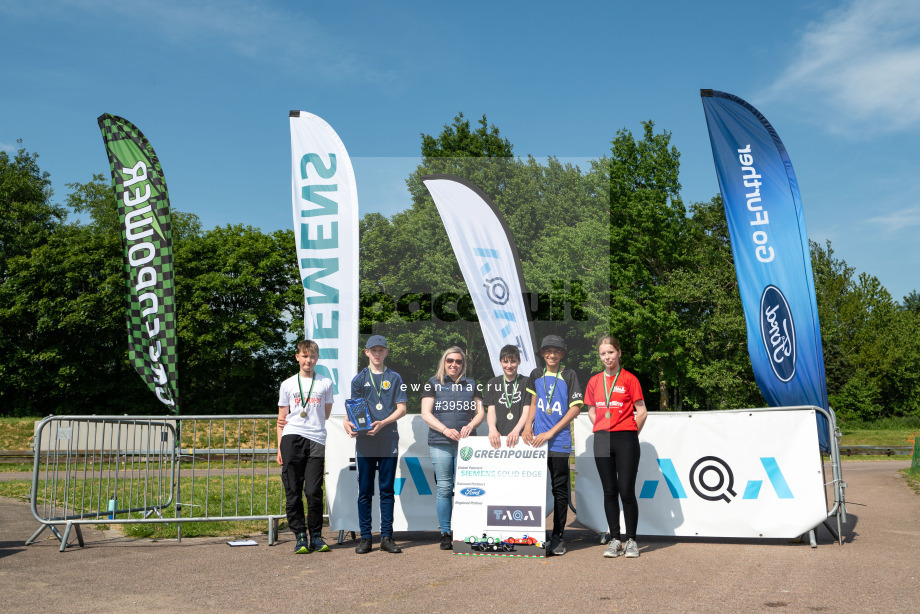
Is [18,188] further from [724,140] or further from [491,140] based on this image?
[724,140]

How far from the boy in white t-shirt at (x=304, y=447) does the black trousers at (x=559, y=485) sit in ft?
7.32

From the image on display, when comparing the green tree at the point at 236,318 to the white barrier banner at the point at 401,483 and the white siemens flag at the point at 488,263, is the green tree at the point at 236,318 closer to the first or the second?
the white siemens flag at the point at 488,263

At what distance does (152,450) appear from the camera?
822cm

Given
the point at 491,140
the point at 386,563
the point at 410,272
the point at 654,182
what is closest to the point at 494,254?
the point at 386,563

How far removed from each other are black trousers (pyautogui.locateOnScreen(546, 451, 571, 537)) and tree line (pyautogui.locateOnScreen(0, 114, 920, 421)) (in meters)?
24.8

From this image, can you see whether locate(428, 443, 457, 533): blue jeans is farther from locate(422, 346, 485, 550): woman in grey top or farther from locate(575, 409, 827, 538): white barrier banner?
locate(575, 409, 827, 538): white barrier banner

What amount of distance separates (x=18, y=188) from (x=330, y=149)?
144 ft

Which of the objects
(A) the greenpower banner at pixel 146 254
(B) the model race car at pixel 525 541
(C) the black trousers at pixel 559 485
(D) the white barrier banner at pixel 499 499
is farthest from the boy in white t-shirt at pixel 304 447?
(A) the greenpower banner at pixel 146 254

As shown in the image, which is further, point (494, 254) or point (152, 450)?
point (494, 254)

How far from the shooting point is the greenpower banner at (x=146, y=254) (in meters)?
8.63

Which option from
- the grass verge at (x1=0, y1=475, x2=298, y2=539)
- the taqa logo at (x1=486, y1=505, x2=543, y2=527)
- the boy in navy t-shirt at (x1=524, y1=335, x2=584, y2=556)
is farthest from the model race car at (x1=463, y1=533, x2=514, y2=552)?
the grass verge at (x1=0, y1=475, x2=298, y2=539)

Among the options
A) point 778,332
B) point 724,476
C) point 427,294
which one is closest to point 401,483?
point 724,476

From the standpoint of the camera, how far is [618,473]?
6461mm

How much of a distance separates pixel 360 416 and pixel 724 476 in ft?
12.2
